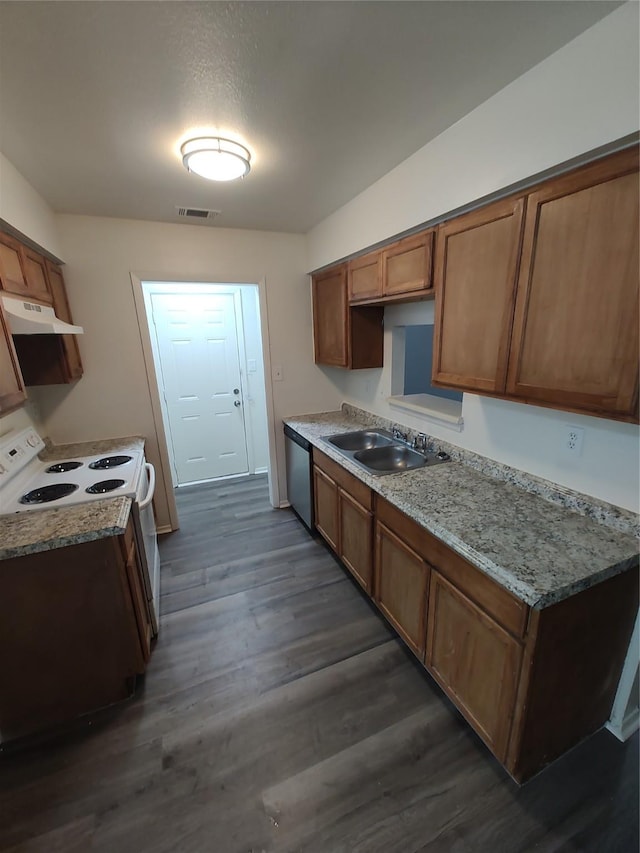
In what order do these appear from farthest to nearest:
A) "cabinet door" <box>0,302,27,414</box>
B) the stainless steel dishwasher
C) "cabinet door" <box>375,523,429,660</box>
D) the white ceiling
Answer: the stainless steel dishwasher → "cabinet door" <box>375,523,429,660</box> → "cabinet door" <box>0,302,27,414</box> → the white ceiling

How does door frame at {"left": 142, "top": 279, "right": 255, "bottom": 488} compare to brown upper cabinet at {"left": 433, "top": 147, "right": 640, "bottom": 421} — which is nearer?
brown upper cabinet at {"left": 433, "top": 147, "right": 640, "bottom": 421}

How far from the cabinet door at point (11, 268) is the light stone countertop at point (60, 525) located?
1104mm

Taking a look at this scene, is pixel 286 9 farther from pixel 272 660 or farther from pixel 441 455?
pixel 272 660

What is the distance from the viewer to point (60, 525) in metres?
1.53

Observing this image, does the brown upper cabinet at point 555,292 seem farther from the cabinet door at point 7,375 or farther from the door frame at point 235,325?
the door frame at point 235,325

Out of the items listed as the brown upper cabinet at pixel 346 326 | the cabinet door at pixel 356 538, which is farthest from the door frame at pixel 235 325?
the cabinet door at pixel 356 538

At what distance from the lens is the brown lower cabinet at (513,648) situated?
3.89 feet

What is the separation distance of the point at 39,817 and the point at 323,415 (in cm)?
280

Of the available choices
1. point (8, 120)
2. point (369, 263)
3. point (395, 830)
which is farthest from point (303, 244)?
point (395, 830)

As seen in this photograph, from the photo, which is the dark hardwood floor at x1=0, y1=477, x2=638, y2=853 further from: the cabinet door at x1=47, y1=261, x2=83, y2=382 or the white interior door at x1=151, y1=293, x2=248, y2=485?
the white interior door at x1=151, y1=293, x2=248, y2=485

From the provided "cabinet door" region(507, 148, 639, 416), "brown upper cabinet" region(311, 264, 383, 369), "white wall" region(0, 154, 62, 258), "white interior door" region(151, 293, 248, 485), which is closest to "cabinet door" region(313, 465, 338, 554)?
"brown upper cabinet" region(311, 264, 383, 369)

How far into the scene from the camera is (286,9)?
0.96 m

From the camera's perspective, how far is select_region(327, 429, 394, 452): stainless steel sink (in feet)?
8.91

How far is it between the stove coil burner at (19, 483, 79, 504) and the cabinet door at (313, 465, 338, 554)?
5.02ft
